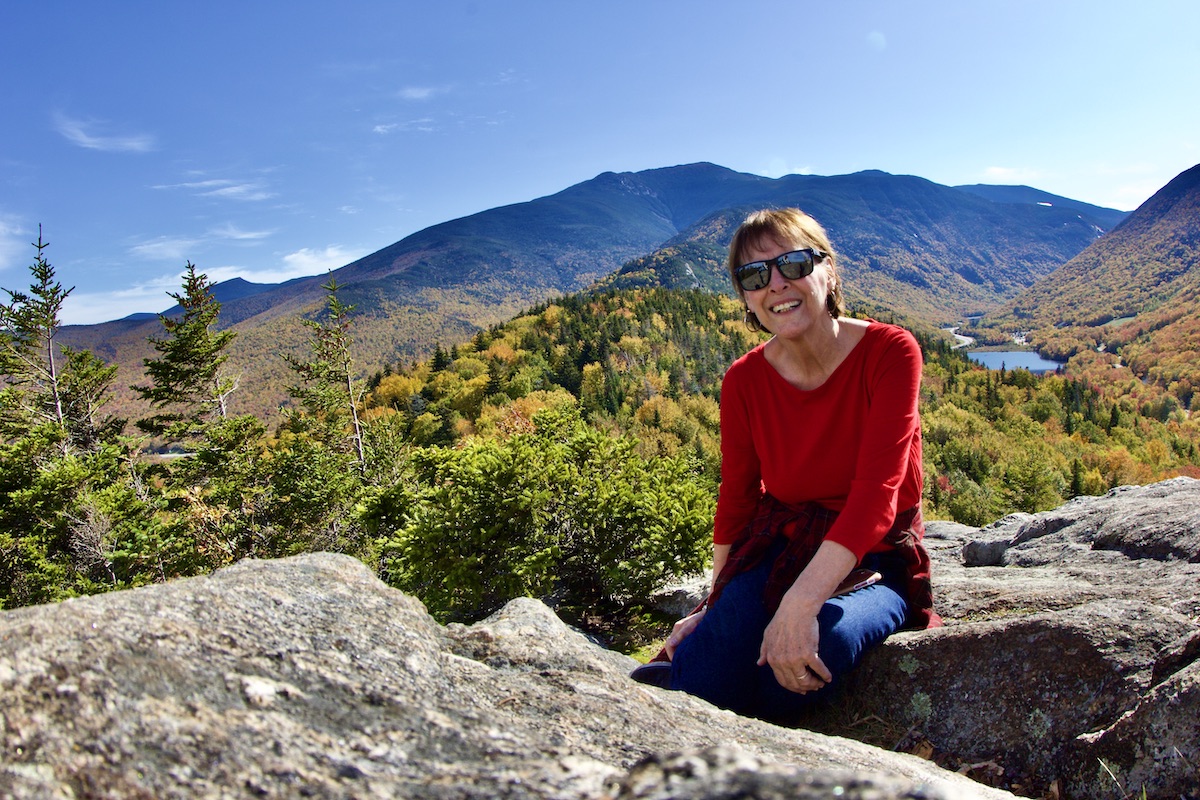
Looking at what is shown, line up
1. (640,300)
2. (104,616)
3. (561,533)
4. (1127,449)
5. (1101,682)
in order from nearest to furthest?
(104,616) < (1101,682) < (561,533) < (1127,449) < (640,300)

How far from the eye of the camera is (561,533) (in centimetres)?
1196

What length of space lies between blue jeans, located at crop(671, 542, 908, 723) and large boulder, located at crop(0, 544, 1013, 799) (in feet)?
1.86

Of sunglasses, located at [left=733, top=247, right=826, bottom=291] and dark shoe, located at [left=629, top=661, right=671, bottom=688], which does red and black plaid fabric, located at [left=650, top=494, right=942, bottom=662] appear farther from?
sunglasses, located at [left=733, top=247, right=826, bottom=291]

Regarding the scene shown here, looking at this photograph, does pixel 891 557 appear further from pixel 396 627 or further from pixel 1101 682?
pixel 396 627

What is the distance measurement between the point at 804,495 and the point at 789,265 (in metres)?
1.32

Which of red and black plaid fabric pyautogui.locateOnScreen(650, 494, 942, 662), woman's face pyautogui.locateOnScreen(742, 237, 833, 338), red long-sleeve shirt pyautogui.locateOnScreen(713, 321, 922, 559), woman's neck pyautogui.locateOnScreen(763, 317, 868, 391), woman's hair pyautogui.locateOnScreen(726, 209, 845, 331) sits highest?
woman's hair pyautogui.locateOnScreen(726, 209, 845, 331)

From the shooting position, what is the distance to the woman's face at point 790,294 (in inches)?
135

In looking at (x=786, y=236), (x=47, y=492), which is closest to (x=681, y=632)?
(x=786, y=236)

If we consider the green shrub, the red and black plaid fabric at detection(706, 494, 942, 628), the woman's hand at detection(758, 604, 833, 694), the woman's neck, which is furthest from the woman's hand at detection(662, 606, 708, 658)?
the green shrub

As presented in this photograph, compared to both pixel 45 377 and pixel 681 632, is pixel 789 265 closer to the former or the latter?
pixel 681 632

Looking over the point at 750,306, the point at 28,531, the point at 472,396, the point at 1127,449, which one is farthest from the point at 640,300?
the point at 750,306

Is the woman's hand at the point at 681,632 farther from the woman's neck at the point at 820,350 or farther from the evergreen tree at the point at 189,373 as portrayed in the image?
the evergreen tree at the point at 189,373

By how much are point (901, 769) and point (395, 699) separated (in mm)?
1854

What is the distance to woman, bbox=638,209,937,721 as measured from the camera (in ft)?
10.0
